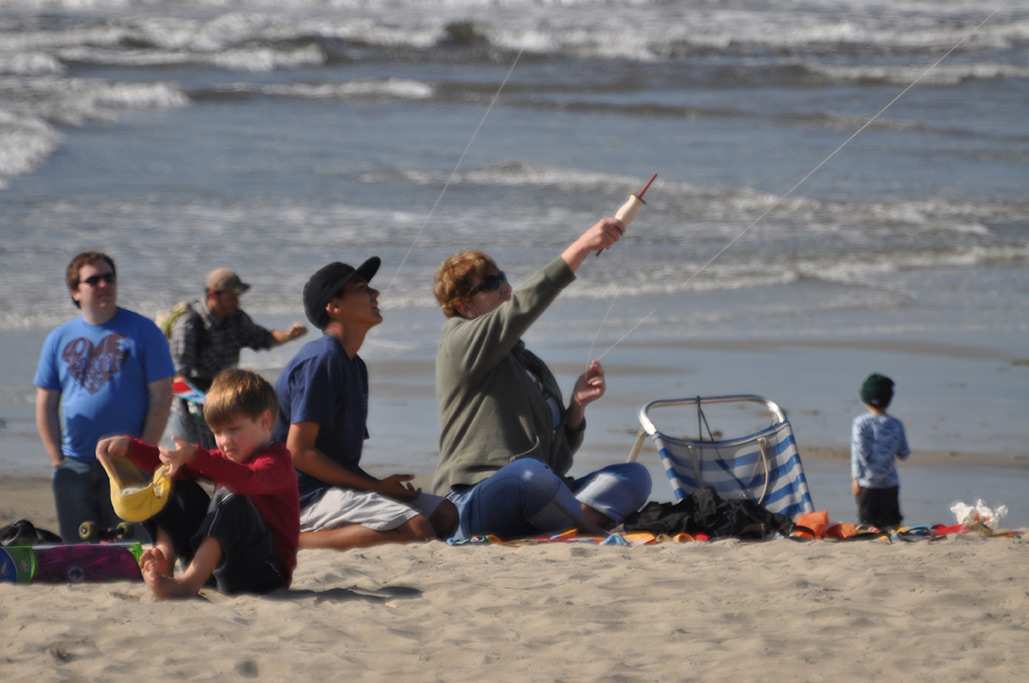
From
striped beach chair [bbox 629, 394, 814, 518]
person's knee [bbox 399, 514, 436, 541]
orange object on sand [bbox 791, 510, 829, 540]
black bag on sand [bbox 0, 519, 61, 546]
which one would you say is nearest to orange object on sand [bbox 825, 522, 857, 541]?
orange object on sand [bbox 791, 510, 829, 540]

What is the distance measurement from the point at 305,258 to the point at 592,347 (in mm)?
4049

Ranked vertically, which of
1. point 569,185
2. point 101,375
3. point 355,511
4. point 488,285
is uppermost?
point 569,185

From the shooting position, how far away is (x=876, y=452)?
288 inches

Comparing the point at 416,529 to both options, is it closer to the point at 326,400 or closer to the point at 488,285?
the point at 326,400

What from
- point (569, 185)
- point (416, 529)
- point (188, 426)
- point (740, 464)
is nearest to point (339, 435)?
point (416, 529)

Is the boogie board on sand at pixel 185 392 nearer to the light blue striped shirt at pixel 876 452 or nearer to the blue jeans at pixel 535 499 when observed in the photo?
the blue jeans at pixel 535 499

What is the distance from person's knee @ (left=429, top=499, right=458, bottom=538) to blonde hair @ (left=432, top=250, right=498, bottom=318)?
70cm

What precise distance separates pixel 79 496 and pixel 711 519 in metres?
2.31

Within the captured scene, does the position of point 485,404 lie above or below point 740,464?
above

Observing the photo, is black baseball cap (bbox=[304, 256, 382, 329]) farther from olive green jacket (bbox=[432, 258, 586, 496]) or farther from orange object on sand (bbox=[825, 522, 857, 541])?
orange object on sand (bbox=[825, 522, 857, 541])

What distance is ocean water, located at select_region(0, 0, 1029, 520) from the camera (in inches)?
413

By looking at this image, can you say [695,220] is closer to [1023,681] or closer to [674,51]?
[1023,681]

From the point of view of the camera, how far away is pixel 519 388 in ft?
19.4

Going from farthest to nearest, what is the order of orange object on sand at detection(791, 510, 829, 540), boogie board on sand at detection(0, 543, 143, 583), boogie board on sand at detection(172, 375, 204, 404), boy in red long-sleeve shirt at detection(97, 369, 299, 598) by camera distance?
boogie board on sand at detection(172, 375, 204, 404) < orange object on sand at detection(791, 510, 829, 540) < boogie board on sand at detection(0, 543, 143, 583) < boy in red long-sleeve shirt at detection(97, 369, 299, 598)
